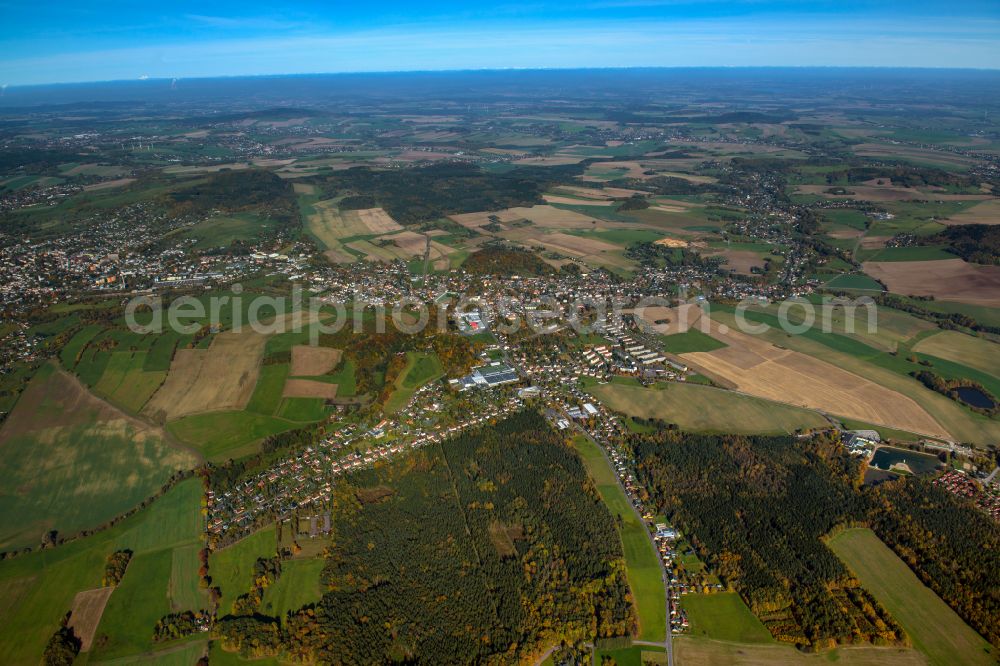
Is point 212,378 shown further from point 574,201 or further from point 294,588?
point 574,201

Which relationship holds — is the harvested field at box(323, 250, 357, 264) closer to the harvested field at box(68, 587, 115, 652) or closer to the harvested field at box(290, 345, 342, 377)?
the harvested field at box(290, 345, 342, 377)

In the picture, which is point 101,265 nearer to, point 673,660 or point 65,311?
point 65,311

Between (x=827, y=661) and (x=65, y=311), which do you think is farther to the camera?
(x=65, y=311)

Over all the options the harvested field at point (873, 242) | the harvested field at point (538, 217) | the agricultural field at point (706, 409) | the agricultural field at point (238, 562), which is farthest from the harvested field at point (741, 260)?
the agricultural field at point (238, 562)

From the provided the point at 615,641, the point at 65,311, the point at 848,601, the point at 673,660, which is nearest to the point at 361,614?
the point at 615,641

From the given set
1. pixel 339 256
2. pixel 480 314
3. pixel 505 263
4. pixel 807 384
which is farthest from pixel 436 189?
pixel 807 384

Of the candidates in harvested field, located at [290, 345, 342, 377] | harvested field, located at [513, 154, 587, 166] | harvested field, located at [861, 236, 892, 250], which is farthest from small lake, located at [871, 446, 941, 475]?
harvested field, located at [513, 154, 587, 166]

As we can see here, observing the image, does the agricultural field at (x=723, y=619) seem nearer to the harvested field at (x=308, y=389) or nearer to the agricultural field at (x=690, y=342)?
the agricultural field at (x=690, y=342)
